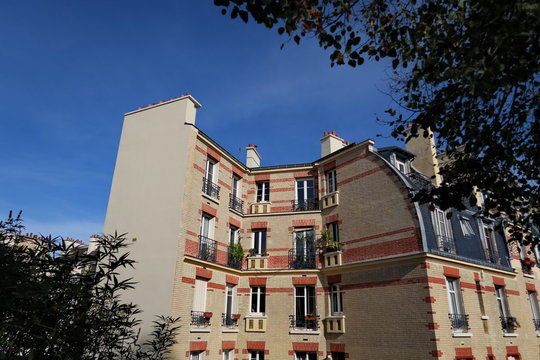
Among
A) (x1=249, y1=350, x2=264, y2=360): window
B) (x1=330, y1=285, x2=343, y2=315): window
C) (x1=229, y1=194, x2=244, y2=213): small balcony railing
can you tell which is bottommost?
(x1=249, y1=350, x2=264, y2=360): window

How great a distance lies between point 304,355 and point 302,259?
415 centimetres

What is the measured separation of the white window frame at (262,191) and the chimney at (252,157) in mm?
1508

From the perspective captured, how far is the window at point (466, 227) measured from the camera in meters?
16.4

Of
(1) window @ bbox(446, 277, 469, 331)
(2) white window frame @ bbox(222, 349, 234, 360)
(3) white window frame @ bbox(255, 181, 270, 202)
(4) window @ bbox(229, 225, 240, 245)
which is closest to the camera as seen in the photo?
(1) window @ bbox(446, 277, 469, 331)

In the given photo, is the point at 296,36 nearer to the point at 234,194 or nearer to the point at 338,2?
the point at 338,2

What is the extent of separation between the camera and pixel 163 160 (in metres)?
16.2

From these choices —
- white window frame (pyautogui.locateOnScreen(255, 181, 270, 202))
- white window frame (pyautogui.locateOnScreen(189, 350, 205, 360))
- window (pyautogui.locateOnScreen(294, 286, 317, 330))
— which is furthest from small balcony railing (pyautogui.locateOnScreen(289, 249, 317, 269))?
white window frame (pyautogui.locateOnScreen(189, 350, 205, 360))

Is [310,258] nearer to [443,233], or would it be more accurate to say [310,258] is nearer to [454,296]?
[443,233]

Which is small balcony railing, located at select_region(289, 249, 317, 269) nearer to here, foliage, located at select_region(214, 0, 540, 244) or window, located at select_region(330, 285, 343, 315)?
window, located at select_region(330, 285, 343, 315)

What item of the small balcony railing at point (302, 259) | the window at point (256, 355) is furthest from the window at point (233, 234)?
the window at point (256, 355)

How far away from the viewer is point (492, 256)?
1739 cm

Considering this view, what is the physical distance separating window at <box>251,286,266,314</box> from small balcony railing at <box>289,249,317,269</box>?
6.12ft

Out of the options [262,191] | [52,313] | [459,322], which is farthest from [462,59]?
[262,191]

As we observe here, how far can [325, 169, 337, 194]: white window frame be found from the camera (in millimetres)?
18438
